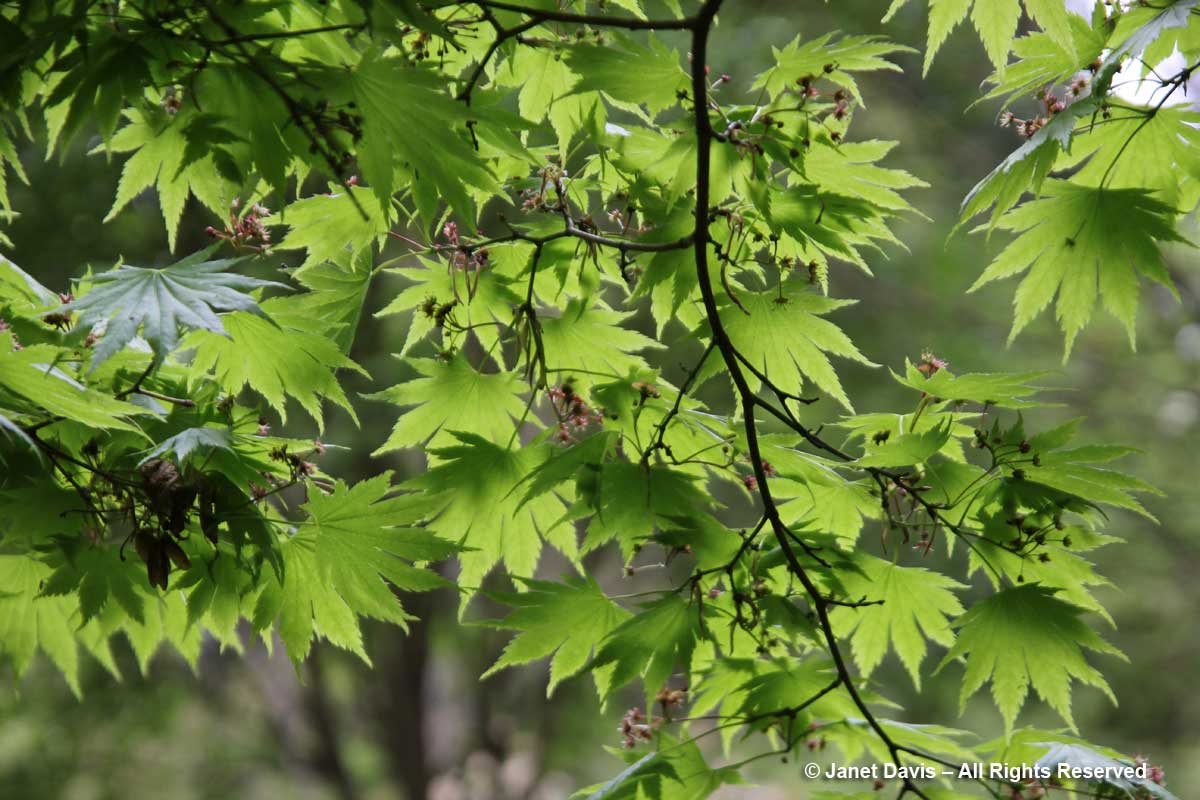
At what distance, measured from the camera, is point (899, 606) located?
165 centimetres

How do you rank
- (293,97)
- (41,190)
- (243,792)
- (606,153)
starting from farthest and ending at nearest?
(243,792)
(41,190)
(606,153)
(293,97)

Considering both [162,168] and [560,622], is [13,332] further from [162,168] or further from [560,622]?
[560,622]

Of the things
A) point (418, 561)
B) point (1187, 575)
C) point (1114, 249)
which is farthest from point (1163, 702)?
point (418, 561)

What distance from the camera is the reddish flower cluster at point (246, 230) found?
4.87 ft

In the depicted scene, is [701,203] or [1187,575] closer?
[701,203]

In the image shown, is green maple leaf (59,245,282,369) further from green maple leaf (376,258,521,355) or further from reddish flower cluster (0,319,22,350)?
green maple leaf (376,258,521,355)

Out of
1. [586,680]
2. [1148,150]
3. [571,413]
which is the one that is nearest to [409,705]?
[586,680]

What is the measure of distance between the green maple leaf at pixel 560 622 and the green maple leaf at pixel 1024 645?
55 cm

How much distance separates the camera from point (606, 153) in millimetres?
1566

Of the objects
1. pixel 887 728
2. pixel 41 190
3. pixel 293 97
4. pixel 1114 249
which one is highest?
pixel 41 190

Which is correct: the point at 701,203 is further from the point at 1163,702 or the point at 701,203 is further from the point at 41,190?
the point at 1163,702

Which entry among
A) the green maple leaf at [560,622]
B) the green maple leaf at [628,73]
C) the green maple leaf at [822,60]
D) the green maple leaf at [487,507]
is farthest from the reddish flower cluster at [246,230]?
the green maple leaf at [822,60]

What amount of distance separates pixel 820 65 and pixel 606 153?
37 cm

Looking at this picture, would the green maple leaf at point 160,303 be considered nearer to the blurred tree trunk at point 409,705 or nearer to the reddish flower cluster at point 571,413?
the reddish flower cluster at point 571,413
